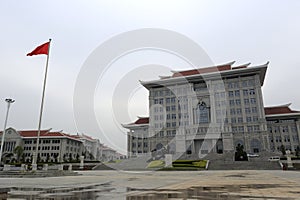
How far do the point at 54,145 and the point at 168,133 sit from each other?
30.3 metres

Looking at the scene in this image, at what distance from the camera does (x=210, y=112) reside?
48.1m

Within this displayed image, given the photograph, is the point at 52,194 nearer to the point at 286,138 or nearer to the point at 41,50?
the point at 41,50

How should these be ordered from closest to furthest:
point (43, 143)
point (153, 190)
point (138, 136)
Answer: point (153, 190) < point (43, 143) < point (138, 136)

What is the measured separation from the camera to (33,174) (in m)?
13.6

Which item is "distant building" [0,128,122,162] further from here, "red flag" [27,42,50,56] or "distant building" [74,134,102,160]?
"red flag" [27,42,50,56]

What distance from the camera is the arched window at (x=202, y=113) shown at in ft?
159

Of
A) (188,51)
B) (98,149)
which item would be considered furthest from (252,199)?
(98,149)

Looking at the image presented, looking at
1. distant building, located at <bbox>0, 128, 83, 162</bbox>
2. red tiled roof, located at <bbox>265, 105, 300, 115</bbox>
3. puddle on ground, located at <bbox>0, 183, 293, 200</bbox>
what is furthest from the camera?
distant building, located at <bbox>0, 128, 83, 162</bbox>

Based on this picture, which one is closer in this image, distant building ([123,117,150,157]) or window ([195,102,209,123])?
window ([195,102,209,123])

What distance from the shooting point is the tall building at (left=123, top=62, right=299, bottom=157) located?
4497cm

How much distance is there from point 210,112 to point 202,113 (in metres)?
1.72

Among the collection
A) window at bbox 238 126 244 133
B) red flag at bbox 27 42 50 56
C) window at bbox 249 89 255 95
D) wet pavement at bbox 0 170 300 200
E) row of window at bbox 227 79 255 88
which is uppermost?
row of window at bbox 227 79 255 88

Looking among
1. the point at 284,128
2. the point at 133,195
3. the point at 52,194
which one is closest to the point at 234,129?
the point at 284,128

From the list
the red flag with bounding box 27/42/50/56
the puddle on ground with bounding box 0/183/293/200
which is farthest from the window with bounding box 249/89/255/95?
the puddle on ground with bounding box 0/183/293/200
